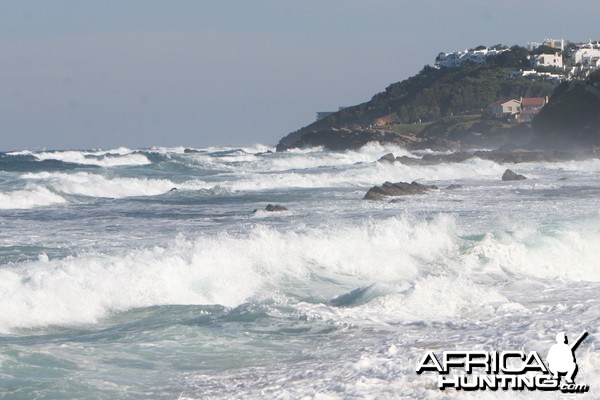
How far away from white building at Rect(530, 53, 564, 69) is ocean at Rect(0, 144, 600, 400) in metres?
119

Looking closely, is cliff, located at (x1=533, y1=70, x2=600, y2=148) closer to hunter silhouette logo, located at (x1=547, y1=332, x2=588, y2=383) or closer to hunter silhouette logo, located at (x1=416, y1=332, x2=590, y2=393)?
hunter silhouette logo, located at (x1=547, y1=332, x2=588, y2=383)

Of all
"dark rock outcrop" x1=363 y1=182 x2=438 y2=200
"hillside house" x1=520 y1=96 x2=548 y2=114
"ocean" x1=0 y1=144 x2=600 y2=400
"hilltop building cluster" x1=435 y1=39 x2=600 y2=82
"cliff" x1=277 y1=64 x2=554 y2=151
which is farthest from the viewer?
"hilltop building cluster" x1=435 y1=39 x2=600 y2=82

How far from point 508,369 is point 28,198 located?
29.1 metres

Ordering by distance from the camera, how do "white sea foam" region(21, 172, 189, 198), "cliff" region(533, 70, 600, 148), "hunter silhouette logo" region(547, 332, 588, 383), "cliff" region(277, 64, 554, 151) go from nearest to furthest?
1. "hunter silhouette logo" region(547, 332, 588, 383)
2. "white sea foam" region(21, 172, 189, 198)
3. "cliff" region(533, 70, 600, 148)
4. "cliff" region(277, 64, 554, 151)

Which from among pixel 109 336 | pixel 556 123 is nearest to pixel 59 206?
pixel 109 336

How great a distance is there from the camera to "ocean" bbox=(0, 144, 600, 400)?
9461 millimetres

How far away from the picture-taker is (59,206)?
33.8m

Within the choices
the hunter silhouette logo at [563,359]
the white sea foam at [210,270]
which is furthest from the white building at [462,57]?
the hunter silhouette logo at [563,359]

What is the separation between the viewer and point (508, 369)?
8.96 metres

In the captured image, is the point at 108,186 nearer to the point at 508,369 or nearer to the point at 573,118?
the point at 508,369

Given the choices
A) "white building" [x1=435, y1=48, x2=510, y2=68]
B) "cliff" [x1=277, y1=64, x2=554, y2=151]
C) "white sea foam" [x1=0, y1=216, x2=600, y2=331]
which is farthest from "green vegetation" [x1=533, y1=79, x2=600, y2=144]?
"white building" [x1=435, y1=48, x2=510, y2=68]

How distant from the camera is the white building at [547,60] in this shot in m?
145

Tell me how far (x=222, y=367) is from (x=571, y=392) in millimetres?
3629

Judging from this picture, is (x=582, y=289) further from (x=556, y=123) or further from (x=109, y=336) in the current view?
(x=556, y=123)
